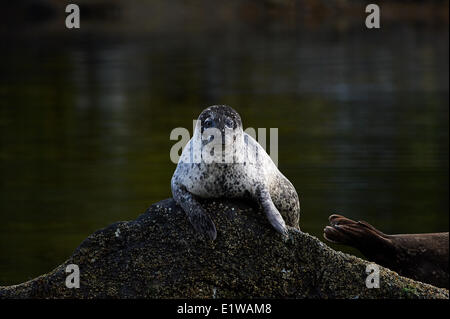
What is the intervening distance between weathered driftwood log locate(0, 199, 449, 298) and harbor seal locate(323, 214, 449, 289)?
976 millimetres

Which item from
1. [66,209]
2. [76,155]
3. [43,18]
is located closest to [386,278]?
[66,209]

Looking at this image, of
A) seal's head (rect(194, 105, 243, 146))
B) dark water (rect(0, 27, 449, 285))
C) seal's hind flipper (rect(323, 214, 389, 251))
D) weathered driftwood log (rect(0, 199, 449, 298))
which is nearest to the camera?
seal's head (rect(194, 105, 243, 146))

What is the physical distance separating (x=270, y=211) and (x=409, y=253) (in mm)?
1913

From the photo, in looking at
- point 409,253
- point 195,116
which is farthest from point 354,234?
point 195,116

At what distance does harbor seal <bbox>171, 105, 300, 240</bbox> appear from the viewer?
7301 mm

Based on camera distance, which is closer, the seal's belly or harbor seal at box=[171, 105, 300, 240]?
harbor seal at box=[171, 105, 300, 240]

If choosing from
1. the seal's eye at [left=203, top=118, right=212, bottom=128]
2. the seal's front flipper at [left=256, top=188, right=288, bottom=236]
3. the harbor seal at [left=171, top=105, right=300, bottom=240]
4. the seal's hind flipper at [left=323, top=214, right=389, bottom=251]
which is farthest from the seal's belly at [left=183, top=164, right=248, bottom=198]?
the seal's hind flipper at [left=323, top=214, right=389, bottom=251]

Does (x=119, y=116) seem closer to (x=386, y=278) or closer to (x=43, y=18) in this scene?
(x=386, y=278)

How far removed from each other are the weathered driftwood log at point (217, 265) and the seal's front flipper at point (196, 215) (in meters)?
0.09

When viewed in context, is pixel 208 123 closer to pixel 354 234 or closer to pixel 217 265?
A: pixel 217 265

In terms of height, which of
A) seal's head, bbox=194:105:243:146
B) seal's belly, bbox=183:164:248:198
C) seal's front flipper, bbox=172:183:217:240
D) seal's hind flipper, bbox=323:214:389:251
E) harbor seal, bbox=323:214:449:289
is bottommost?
harbor seal, bbox=323:214:449:289

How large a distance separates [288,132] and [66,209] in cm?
799

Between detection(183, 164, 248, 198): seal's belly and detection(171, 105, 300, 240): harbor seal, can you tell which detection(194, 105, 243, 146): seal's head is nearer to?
detection(171, 105, 300, 240): harbor seal

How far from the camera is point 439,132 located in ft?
70.8
